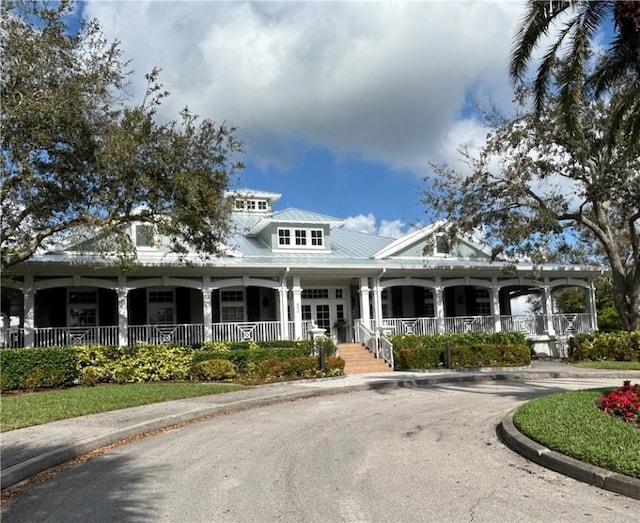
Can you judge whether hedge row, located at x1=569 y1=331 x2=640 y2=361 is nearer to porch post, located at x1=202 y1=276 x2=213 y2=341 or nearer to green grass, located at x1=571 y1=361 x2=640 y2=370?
green grass, located at x1=571 y1=361 x2=640 y2=370

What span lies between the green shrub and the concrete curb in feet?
6.67

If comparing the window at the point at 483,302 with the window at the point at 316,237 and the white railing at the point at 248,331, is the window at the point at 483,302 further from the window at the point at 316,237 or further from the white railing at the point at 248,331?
the white railing at the point at 248,331

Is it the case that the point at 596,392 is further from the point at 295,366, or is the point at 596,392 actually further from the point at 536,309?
the point at 536,309

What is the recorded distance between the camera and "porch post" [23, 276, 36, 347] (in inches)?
730

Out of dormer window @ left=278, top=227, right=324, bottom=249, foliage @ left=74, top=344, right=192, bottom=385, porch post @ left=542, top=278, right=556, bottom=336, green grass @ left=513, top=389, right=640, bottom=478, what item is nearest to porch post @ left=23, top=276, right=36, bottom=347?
foliage @ left=74, top=344, right=192, bottom=385

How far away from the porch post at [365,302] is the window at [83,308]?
10332 millimetres

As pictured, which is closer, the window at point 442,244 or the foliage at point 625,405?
the foliage at point 625,405

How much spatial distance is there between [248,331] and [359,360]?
4333 mm

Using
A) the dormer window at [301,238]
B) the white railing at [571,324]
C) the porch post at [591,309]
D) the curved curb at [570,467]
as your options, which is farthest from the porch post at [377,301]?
the curved curb at [570,467]

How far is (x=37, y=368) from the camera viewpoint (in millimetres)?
16266

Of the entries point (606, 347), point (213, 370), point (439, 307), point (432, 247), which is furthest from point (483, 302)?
point (213, 370)

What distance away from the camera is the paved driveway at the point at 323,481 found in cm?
529

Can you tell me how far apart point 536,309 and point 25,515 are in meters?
55.2

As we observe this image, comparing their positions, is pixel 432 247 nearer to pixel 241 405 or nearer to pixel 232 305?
pixel 232 305
